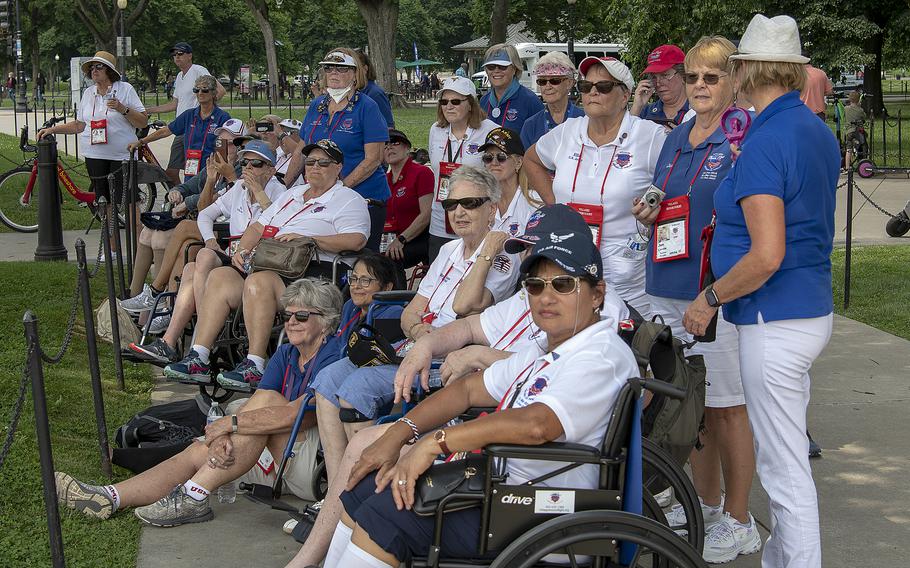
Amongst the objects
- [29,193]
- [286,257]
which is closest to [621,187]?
[286,257]

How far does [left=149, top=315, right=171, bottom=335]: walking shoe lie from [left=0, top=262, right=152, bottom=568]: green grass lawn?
33 cm

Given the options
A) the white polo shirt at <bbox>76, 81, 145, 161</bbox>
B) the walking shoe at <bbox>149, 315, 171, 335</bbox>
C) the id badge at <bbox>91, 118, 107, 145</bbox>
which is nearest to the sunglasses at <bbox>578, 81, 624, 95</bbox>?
the walking shoe at <bbox>149, 315, 171, 335</bbox>

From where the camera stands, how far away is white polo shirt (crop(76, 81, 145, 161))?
424 inches

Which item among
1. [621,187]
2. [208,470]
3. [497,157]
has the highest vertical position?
[497,157]

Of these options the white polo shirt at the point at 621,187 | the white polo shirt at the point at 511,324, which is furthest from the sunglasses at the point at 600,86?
the white polo shirt at the point at 511,324

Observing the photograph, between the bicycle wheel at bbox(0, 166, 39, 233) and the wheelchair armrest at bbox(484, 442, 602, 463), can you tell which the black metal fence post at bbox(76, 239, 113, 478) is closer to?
the wheelchair armrest at bbox(484, 442, 602, 463)

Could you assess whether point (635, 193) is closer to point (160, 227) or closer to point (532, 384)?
point (532, 384)

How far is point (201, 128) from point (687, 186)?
21.3 ft

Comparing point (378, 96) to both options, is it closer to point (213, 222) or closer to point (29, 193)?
point (213, 222)

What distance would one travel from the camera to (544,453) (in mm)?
3062

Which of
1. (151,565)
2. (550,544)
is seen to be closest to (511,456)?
(550,544)

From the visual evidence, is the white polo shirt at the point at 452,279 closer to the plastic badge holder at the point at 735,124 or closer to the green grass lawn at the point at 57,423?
the plastic badge holder at the point at 735,124

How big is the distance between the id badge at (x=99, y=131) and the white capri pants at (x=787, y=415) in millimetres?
8396

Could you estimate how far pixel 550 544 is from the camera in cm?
299
